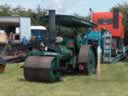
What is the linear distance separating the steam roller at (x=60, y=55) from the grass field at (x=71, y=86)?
35cm

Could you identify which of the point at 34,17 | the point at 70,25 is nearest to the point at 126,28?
the point at 70,25

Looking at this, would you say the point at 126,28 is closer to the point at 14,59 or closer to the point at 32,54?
the point at 14,59

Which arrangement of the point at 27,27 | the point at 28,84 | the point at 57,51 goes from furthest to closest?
1. the point at 27,27
2. the point at 57,51
3. the point at 28,84

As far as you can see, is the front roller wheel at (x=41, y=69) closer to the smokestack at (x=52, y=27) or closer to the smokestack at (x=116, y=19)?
the smokestack at (x=52, y=27)

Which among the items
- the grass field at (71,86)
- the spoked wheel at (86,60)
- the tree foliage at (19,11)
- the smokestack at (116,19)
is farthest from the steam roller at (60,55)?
the tree foliage at (19,11)

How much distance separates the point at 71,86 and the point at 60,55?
2006mm

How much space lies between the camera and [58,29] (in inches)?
639

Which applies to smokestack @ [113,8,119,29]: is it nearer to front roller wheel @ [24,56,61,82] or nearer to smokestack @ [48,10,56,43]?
smokestack @ [48,10,56,43]

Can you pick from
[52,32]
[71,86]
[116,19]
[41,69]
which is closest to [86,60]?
[52,32]

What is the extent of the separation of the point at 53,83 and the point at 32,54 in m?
1.57

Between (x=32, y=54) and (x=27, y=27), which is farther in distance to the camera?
(x=27, y=27)

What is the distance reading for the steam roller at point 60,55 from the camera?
13.6 meters

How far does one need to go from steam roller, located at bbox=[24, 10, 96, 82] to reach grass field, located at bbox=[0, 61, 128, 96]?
35 centimetres

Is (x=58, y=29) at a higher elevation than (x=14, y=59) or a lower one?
higher
